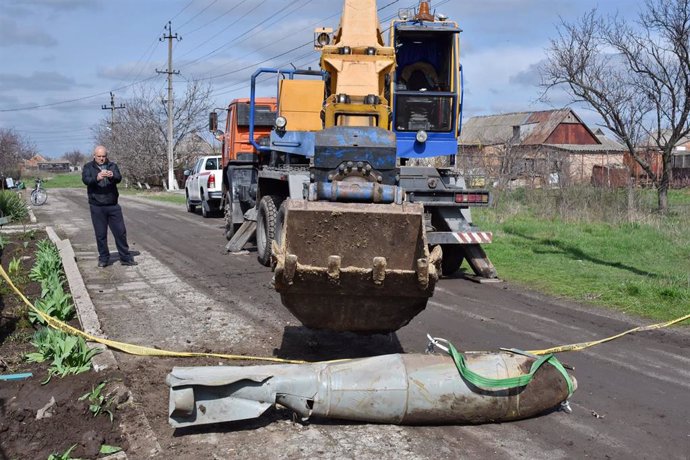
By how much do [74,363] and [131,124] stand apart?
48335 mm

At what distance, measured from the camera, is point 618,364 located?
6379mm

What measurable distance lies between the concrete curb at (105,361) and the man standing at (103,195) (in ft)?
2.21

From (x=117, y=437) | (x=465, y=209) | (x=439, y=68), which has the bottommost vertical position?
(x=117, y=437)

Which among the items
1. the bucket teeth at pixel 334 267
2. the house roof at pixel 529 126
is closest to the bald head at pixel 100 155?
the bucket teeth at pixel 334 267

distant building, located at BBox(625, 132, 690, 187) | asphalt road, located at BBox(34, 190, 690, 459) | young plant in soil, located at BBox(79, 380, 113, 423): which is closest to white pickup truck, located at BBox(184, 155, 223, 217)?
asphalt road, located at BBox(34, 190, 690, 459)

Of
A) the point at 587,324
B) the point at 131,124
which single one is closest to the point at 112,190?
the point at 587,324

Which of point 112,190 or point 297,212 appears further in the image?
point 112,190

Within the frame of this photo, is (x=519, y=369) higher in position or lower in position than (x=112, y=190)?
lower

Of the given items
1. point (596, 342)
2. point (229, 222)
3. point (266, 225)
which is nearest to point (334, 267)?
point (596, 342)

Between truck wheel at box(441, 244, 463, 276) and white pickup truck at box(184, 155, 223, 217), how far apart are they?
1044cm

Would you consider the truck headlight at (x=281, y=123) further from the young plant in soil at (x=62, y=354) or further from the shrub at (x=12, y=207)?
the shrub at (x=12, y=207)

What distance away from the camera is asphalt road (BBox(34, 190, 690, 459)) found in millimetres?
4555

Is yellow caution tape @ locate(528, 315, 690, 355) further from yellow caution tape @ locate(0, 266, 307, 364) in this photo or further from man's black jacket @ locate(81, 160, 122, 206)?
man's black jacket @ locate(81, 160, 122, 206)

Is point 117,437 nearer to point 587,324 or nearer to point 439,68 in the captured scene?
point 587,324
